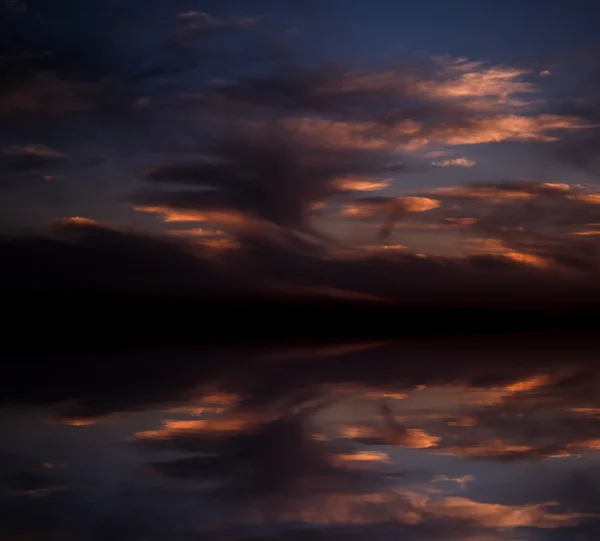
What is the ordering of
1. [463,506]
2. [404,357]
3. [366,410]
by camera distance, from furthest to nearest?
[404,357] → [366,410] → [463,506]

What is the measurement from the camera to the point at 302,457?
3.90m

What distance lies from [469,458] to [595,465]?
593 mm

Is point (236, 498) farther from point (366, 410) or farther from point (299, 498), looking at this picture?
point (366, 410)

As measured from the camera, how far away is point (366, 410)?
512 cm

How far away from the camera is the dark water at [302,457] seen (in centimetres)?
295

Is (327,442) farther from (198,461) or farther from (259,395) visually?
(259,395)

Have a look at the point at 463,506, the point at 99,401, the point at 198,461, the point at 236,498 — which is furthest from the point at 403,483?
the point at 99,401

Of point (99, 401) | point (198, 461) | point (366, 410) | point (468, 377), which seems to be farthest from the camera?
point (468, 377)

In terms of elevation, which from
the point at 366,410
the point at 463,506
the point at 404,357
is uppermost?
the point at 404,357

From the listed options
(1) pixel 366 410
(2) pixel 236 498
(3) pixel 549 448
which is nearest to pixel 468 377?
(1) pixel 366 410

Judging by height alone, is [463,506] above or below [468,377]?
below

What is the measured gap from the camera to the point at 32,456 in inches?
155

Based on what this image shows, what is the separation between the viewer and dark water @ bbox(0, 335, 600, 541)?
295 centimetres

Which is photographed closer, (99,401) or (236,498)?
(236,498)
